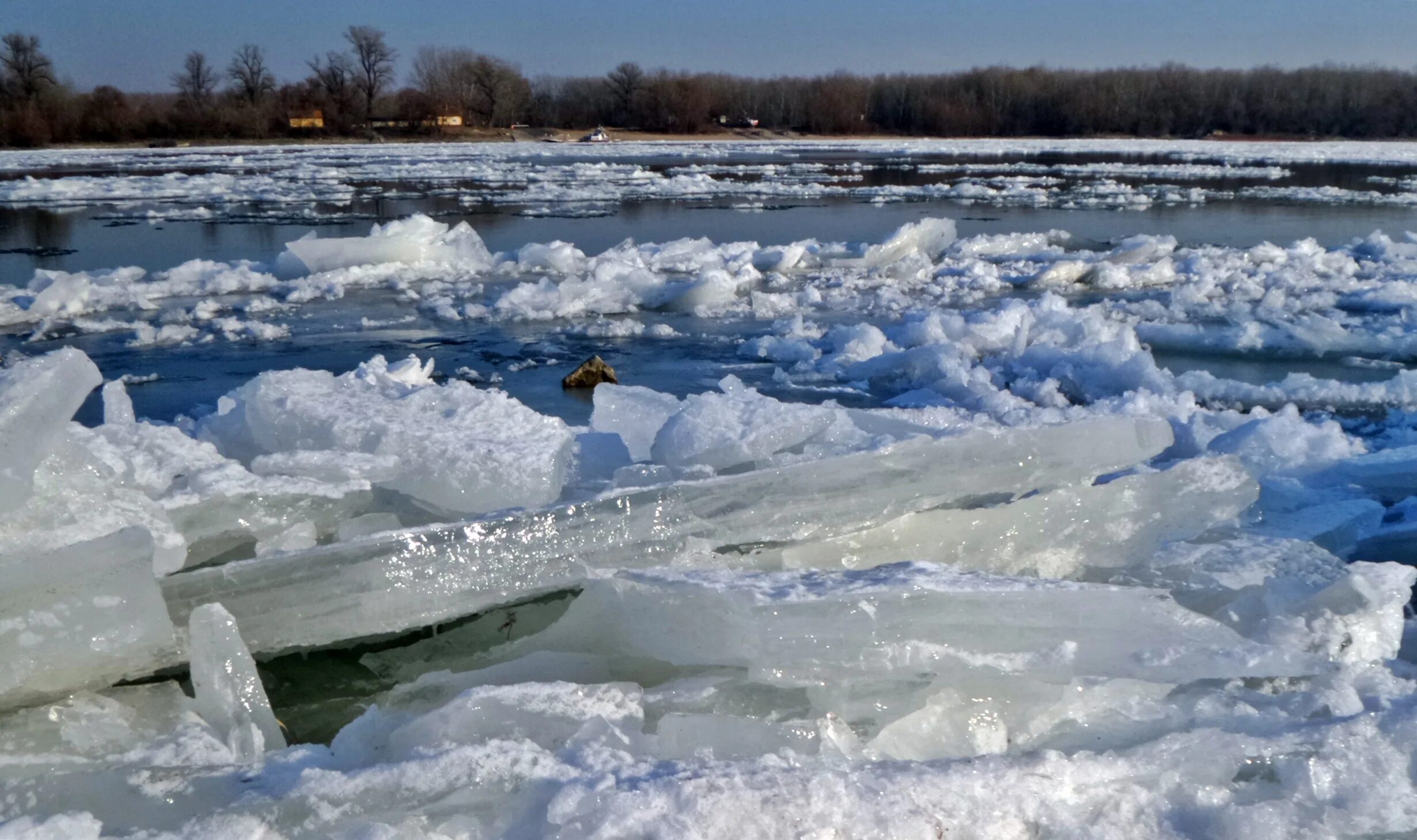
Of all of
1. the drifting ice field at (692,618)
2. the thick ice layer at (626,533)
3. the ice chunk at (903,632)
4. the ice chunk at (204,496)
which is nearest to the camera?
the drifting ice field at (692,618)

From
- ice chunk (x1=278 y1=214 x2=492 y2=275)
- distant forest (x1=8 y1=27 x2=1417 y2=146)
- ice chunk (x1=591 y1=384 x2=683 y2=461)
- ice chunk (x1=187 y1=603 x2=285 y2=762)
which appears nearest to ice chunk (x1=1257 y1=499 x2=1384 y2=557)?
ice chunk (x1=591 y1=384 x2=683 y2=461)

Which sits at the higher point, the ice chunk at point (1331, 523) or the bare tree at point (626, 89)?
the bare tree at point (626, 89)

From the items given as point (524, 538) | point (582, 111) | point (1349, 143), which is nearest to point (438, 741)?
point (524, 538)

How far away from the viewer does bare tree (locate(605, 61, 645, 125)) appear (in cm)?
5894

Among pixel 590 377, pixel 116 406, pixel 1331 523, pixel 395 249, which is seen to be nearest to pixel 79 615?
pixel 116 406

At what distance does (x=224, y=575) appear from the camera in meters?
2.09

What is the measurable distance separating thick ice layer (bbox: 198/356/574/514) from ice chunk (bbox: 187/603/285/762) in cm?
84

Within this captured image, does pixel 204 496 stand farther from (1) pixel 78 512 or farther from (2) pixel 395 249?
(2) pixel 395 249

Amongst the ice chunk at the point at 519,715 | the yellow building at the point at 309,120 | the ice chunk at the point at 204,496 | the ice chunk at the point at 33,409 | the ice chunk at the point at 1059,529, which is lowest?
the ice chunk at the point at 519,715

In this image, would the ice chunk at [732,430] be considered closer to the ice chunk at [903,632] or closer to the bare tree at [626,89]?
the ice chunk at [903,632]

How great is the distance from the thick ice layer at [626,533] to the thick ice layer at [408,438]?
34cm

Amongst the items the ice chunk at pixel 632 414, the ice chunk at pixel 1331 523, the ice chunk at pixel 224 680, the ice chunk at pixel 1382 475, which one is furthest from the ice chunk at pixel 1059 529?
the ice chunk at pixel 224 680

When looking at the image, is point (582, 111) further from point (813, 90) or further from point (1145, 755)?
point (1145, 755)

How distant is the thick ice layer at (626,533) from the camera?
2.10 m
